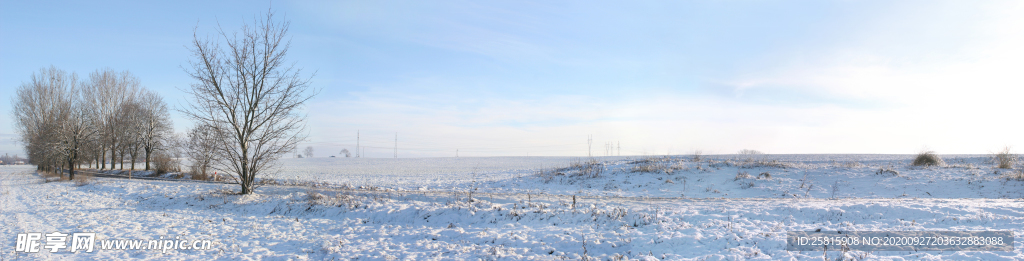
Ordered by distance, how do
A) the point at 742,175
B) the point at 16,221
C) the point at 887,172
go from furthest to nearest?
the point at 742,175 < the point at 887,172 < the point at 16,221

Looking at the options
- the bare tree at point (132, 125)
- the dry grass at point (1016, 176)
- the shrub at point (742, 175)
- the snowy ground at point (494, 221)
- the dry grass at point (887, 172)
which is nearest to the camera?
the snowy ground at point (494, 221)

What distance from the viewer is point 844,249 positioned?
783 centimetres

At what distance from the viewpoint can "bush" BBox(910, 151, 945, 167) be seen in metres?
23.4

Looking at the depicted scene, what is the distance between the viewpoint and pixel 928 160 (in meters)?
23.7

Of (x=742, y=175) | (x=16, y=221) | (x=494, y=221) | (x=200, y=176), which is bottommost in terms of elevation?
(x=16, y=221)

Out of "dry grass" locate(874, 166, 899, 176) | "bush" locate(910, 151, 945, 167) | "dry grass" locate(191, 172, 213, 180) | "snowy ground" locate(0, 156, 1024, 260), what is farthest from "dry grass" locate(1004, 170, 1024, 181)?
"dry grass" locate(191, 172, 213, 180)

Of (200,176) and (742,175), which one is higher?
(742,175)

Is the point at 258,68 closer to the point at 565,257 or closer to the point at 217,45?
the point at 217,45

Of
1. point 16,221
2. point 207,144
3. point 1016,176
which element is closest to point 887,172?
point 1016,176

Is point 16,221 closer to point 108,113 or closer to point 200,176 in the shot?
point 200,176

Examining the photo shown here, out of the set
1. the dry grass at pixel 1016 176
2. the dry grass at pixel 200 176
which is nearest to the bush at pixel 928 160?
the dry grass at pixel 1016 176

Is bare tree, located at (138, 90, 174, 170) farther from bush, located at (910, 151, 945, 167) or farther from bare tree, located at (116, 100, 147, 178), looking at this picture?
bush, located at (910, 151, 945, 167)

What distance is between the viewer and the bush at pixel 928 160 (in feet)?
76.8

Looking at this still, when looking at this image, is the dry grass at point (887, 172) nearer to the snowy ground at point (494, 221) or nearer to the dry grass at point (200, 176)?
the snowy ground at point (494, 221)
